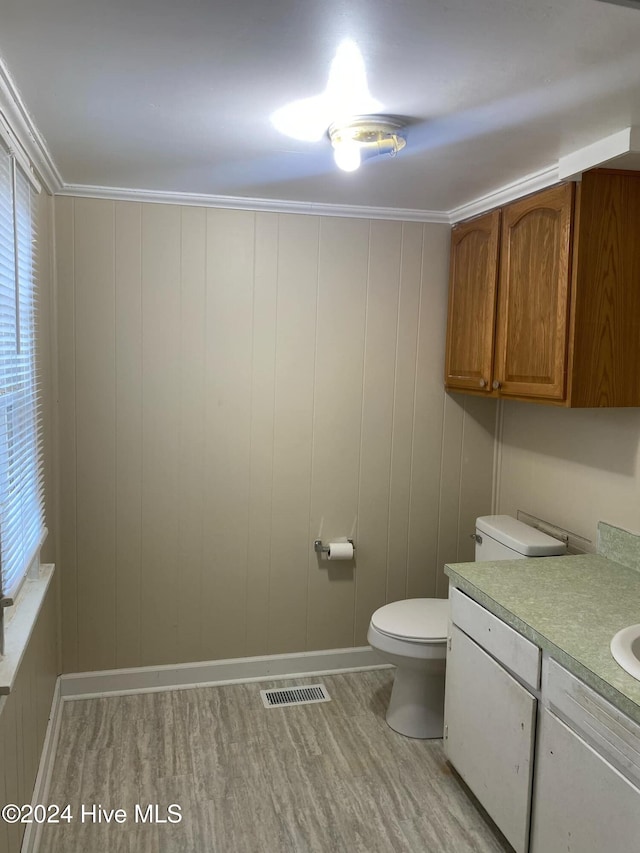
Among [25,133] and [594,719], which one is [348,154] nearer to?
[25,133]

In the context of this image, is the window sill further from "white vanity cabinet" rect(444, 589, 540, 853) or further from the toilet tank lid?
the toilet tank lid

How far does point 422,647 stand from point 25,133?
226cm

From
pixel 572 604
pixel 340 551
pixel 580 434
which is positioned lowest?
pixel 340 551

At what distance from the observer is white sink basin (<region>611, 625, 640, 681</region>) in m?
1.61

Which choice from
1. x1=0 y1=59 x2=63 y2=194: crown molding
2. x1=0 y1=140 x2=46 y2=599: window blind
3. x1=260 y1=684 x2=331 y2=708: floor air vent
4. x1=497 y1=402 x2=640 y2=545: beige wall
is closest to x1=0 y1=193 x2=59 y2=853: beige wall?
x1=0 y1=59 x2=63 y2=194: crown molding

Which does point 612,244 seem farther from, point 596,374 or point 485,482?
point 485,482

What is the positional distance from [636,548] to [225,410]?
1.74 metres

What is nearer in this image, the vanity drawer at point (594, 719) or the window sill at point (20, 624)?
the vanity drawer at point (594, 719)

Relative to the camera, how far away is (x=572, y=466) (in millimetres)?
A: 2764

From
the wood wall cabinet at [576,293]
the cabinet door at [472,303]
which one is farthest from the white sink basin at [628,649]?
the cabinet door at [472,303]

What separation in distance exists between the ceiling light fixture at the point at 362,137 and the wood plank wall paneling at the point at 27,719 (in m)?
1.73

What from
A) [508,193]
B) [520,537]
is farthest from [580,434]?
[508,193]

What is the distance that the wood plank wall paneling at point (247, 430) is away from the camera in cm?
286

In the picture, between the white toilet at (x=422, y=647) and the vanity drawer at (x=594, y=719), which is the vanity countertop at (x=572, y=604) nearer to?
the vanity drawer at (x=594, y=719)
